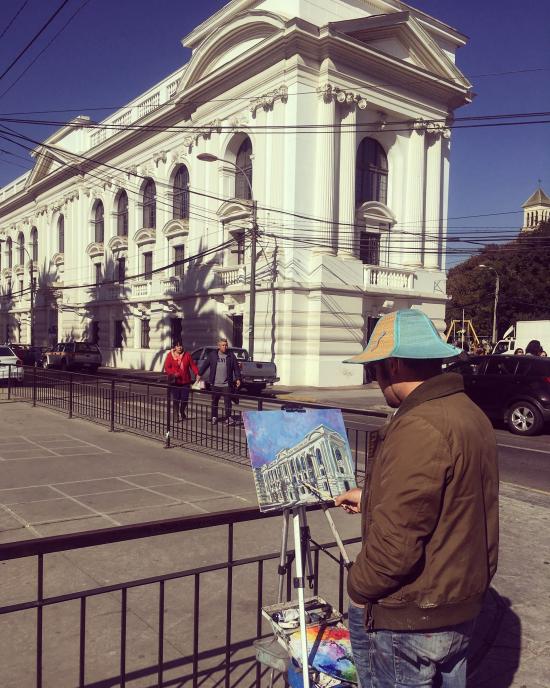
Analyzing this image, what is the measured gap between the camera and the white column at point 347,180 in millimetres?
27141

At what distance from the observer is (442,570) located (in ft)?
6.58

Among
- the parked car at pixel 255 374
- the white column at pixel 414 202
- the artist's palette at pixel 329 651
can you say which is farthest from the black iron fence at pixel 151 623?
the white column at pixel 414 202

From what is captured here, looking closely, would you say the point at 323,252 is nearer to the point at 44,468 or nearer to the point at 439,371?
the point at 44,468

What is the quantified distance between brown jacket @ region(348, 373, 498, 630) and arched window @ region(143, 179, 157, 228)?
36.9 meters

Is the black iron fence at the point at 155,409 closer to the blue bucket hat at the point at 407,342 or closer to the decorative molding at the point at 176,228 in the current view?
the blue bucket hat at the point at 407,342

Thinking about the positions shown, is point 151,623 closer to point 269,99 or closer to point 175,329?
point 269,99

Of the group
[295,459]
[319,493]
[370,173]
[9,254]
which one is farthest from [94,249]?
[319,493]

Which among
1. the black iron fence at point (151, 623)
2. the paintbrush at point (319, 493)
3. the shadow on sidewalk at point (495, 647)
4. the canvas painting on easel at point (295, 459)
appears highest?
the canvas painting on easel at point (295, 459)

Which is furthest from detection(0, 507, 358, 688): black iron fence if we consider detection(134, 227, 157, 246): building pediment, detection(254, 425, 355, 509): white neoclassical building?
detection(134, 227, 157, 246): building pediment

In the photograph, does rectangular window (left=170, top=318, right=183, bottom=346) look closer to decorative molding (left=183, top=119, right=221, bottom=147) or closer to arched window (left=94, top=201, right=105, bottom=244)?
decorative molding (left=183, top=119, right=221, bottom=147)

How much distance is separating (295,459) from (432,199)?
30.2 metres

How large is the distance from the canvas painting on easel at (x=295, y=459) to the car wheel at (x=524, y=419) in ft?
37.5

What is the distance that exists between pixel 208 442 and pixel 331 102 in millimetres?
20477

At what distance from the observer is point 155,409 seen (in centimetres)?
1086
